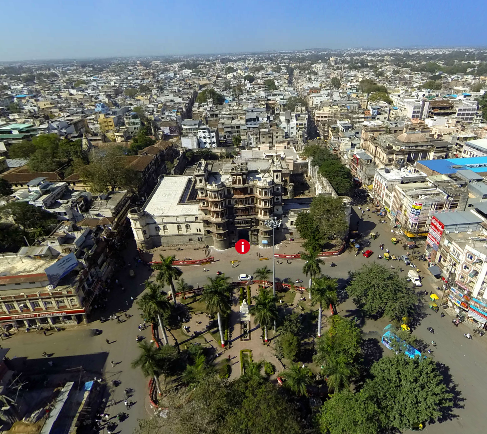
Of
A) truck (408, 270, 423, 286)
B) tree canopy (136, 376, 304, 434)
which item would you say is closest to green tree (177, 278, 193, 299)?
tree canopy (136, 376, 304, 434)

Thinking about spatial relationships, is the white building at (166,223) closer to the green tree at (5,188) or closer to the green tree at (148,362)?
the green tree at (148,362)

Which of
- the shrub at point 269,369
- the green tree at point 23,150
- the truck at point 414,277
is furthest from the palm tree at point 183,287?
the green tree at point 23,150

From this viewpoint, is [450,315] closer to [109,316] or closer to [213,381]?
[213,381]

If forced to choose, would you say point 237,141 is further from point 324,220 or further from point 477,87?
point 477,87

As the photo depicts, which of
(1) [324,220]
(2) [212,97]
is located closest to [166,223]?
(1) [324,220]

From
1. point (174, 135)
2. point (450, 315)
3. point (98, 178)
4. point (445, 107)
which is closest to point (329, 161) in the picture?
point (450, 315)

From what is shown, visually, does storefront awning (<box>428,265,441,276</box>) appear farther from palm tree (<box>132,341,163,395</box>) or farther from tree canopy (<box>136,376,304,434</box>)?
palm tree (<box>132,341,163,395</box>)
